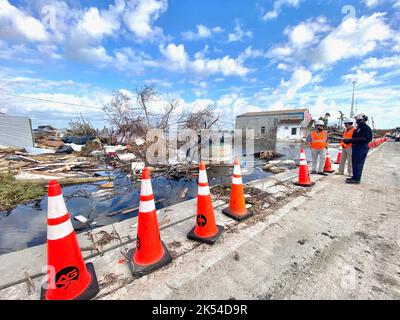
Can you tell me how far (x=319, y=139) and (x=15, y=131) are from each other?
1740 centimetres

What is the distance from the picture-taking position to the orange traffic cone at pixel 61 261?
1491 mm

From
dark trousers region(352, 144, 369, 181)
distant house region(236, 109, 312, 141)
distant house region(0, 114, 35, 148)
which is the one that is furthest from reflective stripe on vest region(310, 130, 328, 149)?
distant house region(236, 109, 312, 141)

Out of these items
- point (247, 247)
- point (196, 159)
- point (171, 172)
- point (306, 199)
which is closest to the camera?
point (247, 247)

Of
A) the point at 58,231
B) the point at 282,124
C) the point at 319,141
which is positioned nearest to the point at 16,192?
the point at 58,231

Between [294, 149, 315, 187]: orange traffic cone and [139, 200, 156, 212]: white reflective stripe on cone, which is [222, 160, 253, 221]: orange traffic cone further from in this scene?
[294, 149, 315, 187]: orange traffic cone

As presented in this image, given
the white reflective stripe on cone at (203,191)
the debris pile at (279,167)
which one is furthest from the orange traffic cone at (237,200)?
the debris pile at (279,167)

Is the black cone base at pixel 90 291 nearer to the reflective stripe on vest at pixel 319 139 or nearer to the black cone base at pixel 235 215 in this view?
the black cone base at pixel 235 215

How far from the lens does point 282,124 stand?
35406 millimetres

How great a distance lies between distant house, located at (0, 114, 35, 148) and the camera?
11.8m

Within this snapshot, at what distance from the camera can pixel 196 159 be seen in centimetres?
882

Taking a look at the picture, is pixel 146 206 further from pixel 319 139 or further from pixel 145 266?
pixel 319 139
